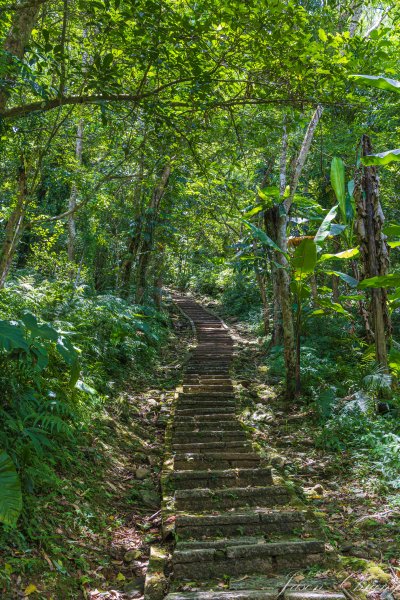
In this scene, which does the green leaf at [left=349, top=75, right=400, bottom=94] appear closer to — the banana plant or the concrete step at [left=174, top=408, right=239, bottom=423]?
the banana plant

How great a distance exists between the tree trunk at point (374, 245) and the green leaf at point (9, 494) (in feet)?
17.7

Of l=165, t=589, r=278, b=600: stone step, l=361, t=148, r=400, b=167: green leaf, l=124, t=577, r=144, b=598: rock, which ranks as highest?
l=361, t=148, r=400, b=167: green leaf

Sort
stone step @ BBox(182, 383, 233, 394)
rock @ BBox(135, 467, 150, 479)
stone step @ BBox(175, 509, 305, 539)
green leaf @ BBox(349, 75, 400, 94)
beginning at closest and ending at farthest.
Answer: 1. stone step @ BBox(175, 509, 305, 539)
2. green leaf @ BBox(349, 75, 400, 94)
3. rock @ BBox(135, 467, 150, 479)
4. stone step @ BBox(182, 383, 233, 394)

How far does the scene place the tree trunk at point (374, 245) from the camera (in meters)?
6.79

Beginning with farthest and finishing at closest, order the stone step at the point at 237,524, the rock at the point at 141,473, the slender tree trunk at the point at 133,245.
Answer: the slender tree trunk at the point at 133,245, the rock at the point at 141,473, the stone step at the point at 237,524

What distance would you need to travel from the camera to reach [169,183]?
43.4ft

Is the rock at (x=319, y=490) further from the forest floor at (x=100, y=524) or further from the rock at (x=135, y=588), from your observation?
the rock at (x=135, y=588)

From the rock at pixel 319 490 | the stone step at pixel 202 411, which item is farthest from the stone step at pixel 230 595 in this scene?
the stone step at pixel 202 411

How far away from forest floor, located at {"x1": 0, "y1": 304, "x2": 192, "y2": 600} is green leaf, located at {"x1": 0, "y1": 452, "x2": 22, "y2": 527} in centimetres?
41

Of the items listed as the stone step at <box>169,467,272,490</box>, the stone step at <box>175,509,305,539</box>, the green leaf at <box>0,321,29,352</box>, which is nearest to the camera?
the green leaf at <box>0,321,29,352</box>

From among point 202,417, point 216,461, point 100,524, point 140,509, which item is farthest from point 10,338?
point 202,417

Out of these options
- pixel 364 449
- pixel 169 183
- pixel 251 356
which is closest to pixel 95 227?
pixel 169 183

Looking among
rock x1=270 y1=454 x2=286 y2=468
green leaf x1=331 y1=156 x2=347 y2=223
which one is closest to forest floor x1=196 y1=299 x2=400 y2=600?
rock x1=270 y1=454 x2=286 y2=468

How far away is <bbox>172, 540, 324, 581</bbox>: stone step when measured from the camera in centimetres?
353
